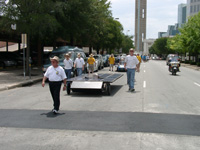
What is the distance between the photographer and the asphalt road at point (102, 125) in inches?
210

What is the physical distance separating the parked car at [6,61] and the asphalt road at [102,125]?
62.5 ft

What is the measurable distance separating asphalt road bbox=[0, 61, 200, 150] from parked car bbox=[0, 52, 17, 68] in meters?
19.1

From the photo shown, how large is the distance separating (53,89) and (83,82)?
360 cm

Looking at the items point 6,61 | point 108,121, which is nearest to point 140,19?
point 6,61

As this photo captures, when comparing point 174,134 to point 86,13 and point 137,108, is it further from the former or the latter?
point 86,13

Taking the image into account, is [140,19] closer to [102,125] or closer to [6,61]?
[6,61]

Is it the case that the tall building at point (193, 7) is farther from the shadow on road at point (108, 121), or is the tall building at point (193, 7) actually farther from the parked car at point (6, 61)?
the shadow on road at point (108, 121)

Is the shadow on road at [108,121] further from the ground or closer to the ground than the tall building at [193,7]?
closer to the ground

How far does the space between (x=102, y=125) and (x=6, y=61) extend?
24.2m

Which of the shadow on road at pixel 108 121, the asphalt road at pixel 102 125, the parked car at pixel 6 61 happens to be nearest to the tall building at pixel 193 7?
the parked car at pixel 6 61

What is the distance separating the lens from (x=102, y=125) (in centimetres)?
668

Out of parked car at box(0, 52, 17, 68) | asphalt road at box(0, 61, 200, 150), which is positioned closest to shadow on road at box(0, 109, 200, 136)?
asphalt road at box(0, 61, 200, 150)

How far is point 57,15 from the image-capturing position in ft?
72.8

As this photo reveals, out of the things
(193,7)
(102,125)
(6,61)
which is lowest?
(102,125)
